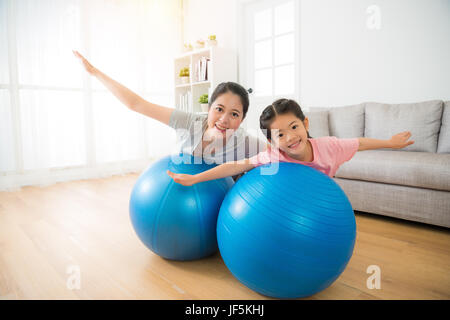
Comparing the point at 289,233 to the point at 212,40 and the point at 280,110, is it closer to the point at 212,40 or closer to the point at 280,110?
the point at 280,110

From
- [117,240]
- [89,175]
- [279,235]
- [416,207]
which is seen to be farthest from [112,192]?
[416,207]

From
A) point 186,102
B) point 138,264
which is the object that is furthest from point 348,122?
point 186,102

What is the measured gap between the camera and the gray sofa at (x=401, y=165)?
1.94m

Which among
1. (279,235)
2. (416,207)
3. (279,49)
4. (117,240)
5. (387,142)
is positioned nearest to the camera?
(279,235)

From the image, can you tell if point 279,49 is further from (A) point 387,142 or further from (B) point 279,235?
(B) point 279,235

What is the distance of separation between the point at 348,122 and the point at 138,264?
91.9 inches

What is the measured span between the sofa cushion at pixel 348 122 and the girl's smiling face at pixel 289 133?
5.69 ft

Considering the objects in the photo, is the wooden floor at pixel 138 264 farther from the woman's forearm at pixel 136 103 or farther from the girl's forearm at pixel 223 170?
the woman's forearm at pixel 136 103

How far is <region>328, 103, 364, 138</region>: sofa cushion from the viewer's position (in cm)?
284

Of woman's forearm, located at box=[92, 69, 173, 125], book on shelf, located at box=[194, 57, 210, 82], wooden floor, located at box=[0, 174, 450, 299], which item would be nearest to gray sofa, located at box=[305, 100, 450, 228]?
wooden floor, located at box=[0, 174, 450, 299]

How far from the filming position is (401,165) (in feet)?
6.76

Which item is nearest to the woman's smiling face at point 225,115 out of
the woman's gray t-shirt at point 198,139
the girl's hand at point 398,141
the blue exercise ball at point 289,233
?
the woman's gray t-shirt at point 198,139

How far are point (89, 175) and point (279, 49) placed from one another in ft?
9.88

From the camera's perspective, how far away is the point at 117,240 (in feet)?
6.02
